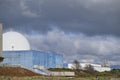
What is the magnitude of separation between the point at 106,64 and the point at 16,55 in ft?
276

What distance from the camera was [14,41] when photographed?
287 feet

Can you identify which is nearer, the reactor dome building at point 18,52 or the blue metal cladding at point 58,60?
the reactor dome building at point 18,52

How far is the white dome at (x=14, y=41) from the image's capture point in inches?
3447

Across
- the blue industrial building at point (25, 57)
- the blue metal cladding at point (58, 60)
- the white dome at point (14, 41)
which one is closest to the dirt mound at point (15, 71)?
the blue industrial building at point (25, 57)

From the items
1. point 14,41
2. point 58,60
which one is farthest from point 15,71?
point 58,60

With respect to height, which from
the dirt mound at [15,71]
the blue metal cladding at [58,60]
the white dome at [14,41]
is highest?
the white dome at [14,41]

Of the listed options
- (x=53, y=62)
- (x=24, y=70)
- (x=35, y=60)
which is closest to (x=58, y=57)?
(x=53, y=62)

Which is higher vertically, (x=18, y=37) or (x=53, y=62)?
(x=18, y=37)

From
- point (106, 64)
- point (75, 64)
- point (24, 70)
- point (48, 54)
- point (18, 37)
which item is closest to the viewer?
point (24, 70)

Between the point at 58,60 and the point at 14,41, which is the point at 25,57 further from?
the point at 58,60

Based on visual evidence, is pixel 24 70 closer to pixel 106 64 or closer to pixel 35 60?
pixel 35 60

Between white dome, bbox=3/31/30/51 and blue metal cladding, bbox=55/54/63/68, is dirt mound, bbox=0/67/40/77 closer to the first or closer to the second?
white dome, bbox=3/31/30/51

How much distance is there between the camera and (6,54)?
89938mm

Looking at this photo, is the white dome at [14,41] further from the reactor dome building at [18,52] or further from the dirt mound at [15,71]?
the dirt mound at [15,71]
